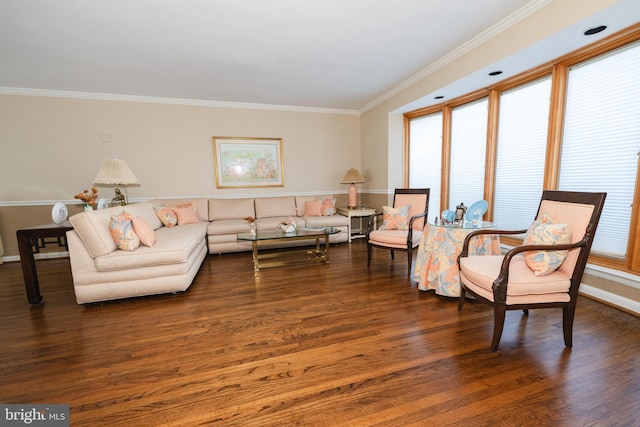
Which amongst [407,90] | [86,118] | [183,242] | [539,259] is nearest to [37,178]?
[86,118]

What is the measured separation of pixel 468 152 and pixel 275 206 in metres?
3.26

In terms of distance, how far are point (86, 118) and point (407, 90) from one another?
16.6ft

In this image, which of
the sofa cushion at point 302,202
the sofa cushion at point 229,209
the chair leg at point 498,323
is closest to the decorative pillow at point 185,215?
the sofa cushion at point 229,209

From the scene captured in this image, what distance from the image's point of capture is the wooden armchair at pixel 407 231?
3036mm

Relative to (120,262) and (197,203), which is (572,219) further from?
(197,203)

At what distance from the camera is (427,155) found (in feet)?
14.5

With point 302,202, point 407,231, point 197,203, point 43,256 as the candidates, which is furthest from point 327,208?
point 43,256

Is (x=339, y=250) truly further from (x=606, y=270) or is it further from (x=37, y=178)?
(x=37, y=178)

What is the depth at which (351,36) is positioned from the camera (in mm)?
2660

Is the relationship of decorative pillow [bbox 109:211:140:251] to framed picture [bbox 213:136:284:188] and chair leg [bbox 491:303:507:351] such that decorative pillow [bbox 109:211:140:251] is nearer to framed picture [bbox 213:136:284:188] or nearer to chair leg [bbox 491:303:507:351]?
framed picture [bbox 213:136:284:188]

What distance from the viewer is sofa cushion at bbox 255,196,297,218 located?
15.8 feet

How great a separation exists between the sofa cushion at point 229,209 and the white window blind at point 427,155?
10.0ft

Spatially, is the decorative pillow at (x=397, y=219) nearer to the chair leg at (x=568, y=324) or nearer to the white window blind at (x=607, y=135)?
Result: the white window blind at (x=607, y=135)

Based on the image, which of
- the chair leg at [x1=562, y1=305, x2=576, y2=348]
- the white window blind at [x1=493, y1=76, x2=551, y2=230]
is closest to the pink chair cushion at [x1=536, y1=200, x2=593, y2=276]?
the chair leg at [x1=562, y1=305, x2=576, y2=348]
